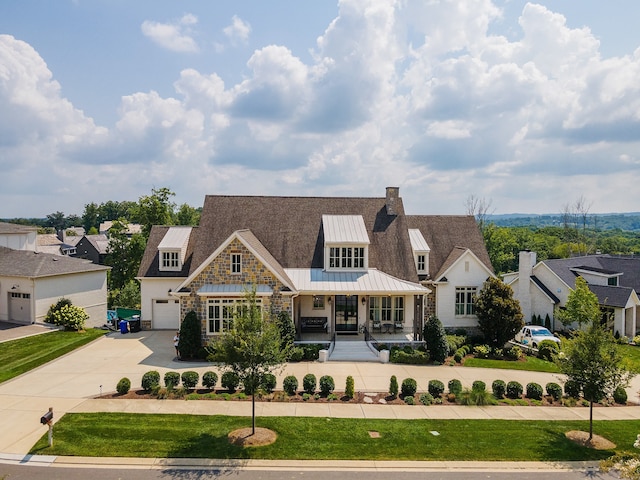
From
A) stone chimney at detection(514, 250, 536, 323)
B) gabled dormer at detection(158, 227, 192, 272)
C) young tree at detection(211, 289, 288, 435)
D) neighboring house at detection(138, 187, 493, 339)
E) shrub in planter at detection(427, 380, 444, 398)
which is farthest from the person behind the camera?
stone chimney at detection(514, 250, 536, 323)

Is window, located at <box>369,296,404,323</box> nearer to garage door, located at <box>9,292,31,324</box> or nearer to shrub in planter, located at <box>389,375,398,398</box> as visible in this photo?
shrub in planter, located at <box>389,375,398,398</box>

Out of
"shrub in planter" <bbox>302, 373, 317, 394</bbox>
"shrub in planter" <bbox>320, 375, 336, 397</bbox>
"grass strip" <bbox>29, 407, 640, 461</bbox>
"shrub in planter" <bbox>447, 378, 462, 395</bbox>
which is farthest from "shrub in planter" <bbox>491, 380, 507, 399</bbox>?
"shrub in planter" <bbox>302, 373, 317, 394</bbox>

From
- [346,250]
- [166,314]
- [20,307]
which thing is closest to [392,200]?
[346,250]

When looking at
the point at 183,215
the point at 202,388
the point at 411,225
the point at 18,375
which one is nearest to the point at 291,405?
the point at 202,388

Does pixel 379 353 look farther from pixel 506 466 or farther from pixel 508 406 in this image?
pixel 506 466

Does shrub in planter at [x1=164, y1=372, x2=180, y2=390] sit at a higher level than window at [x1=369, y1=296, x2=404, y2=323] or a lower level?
lower

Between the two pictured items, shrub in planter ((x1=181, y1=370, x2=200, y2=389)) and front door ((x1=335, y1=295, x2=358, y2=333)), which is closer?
Result: shrub in planter ((x1=181, y1=370, x2=200, y2=389))

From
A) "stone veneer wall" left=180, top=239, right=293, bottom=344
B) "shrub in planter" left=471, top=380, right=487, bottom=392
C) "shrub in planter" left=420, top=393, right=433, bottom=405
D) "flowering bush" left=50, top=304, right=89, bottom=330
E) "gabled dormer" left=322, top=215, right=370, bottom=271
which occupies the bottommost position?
"shrub in planter" left=420, top=393, right=433, bottom=405
